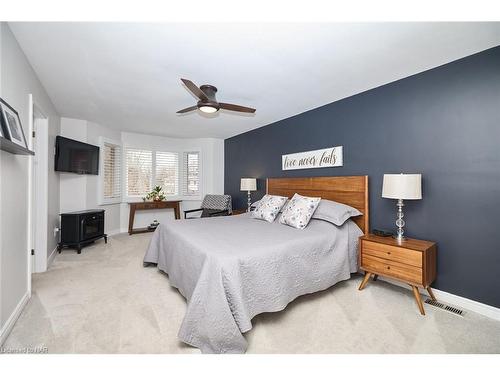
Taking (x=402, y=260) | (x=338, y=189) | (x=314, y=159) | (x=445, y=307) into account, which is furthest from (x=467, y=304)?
(x=314, y=159)

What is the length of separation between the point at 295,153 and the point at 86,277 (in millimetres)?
3459

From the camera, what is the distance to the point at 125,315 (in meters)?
1.94

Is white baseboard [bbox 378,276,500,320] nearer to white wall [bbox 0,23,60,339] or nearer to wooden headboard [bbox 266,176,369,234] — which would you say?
wooden headboard [bbox 266,176,369,234]

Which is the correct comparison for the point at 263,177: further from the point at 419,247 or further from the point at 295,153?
the point at 419,247

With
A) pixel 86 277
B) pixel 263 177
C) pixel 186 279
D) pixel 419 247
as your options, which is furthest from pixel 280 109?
pixel 86 277

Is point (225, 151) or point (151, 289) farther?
Answer: point (225, 151)

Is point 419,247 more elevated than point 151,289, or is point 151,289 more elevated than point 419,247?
point 419,247

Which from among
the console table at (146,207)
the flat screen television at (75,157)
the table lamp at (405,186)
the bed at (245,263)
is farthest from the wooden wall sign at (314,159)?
the flat screen television at (75,157)

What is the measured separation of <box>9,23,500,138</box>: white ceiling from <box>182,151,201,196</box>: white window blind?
106 inches

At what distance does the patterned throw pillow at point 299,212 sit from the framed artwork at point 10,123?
261 centimetres

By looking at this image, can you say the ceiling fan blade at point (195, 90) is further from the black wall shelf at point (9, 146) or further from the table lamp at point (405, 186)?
the table lamp at point (405, 186)

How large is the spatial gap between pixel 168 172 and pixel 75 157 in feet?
7.24

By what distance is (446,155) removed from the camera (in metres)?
2.23

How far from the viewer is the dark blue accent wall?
1.99 m
